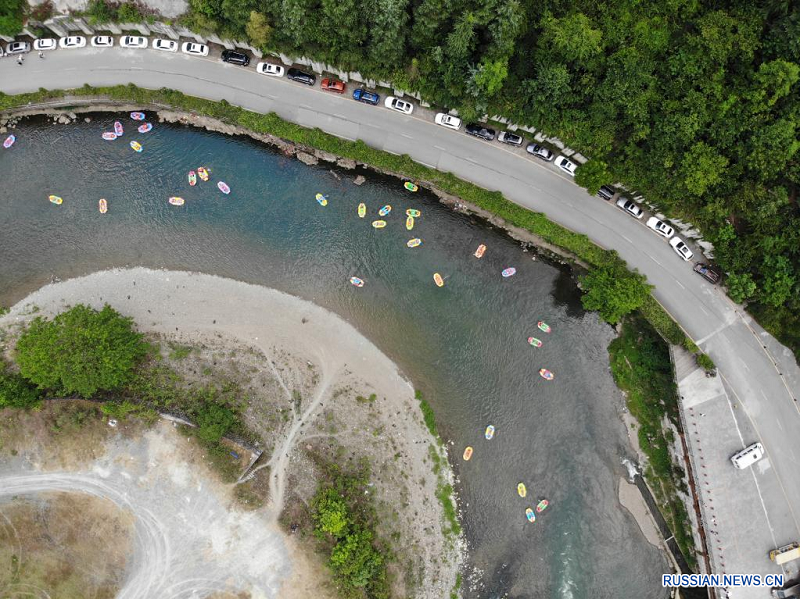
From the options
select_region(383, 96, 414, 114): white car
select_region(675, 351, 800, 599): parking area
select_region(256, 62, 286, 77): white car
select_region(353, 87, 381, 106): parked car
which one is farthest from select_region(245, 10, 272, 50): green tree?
select_region(675, 351, 800, 599): parking area

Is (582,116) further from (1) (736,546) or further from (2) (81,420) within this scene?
(2) (81,420)

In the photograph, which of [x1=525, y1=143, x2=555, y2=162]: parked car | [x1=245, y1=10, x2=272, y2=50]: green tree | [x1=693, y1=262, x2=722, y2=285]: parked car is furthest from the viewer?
[x1=525, y1=143, x2=555, y2=162]: parked car

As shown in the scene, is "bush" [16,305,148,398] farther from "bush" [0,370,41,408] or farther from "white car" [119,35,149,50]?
"white car" [119,35,149,50]

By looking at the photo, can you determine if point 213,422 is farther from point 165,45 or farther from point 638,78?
point 638,78

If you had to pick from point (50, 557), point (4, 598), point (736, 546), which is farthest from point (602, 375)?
point (4, 598)

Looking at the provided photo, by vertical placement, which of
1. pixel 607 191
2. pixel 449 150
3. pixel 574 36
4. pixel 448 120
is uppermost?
pixel 448 120

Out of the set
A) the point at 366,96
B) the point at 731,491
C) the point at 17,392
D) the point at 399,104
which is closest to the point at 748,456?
the point at 731,491
